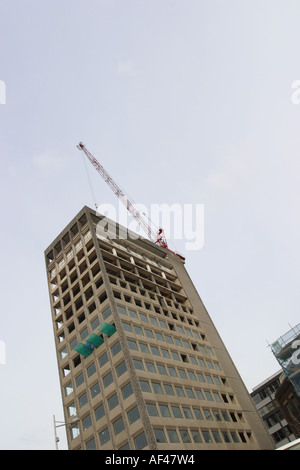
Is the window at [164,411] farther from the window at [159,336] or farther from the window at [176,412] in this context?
the window at [159,336]

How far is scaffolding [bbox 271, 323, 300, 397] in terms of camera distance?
63.5m

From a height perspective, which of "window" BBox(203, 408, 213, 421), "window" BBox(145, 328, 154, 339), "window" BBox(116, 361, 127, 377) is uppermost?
"window" BBox(145, 328, 154, 339)

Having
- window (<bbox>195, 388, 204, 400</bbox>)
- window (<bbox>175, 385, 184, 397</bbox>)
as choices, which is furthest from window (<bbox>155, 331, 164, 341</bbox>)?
window (<bbox>195, 388, 204, 400</bbox>)

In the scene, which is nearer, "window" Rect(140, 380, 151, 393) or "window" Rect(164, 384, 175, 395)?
"window" Rect(140, 380, 151, 393)

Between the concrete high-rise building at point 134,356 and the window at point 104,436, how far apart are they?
0.11m

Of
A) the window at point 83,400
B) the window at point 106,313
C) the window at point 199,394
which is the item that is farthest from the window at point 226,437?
the window at point 106,313

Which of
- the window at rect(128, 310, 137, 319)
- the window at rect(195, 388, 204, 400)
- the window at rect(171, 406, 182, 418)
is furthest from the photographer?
the window at rect(128, 310, 137, 319)

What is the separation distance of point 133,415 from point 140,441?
2.85m

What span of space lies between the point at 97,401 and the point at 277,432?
70.6 metres

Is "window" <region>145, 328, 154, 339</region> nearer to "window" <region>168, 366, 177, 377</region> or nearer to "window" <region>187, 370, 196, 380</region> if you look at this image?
"window" <region>168, 366, 177, 377</region>

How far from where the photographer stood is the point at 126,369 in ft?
147

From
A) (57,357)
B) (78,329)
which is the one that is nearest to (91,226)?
(78,329)

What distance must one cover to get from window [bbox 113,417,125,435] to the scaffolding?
36.1m

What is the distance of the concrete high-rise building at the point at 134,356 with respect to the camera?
42875 mm
